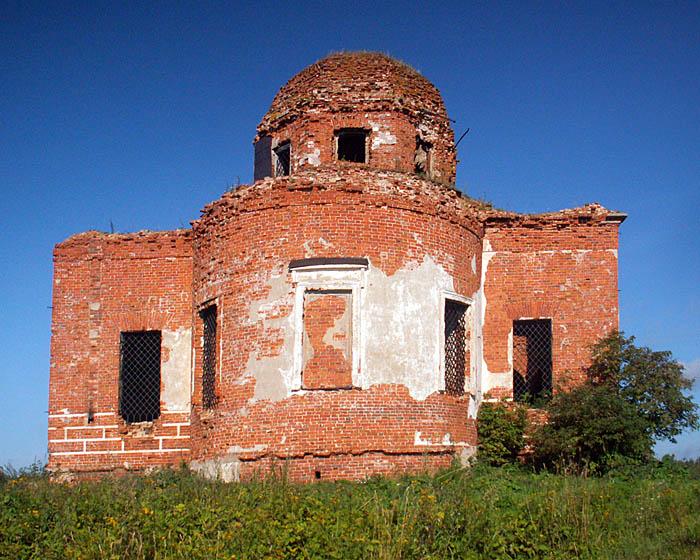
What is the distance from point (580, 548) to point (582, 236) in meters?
8.18

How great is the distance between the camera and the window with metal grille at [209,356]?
1706 centimetres

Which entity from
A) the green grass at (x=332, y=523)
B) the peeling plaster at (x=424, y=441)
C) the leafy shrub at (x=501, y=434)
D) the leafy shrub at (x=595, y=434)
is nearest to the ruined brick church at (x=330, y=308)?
the peeling plaster at (x=424, y=441)

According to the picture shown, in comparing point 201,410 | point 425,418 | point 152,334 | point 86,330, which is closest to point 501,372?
point 425,418

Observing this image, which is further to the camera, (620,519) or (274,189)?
(274,189)

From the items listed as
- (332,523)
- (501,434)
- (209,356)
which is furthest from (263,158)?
(332,523)

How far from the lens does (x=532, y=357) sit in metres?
18.9

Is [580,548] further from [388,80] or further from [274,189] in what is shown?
[388,80]

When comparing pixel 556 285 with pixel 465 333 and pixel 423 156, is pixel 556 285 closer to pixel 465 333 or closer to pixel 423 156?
pixel 465 333

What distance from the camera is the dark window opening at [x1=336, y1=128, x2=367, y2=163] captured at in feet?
61.5

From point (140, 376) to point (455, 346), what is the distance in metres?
6.33

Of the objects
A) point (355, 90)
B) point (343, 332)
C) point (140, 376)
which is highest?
point (355, 90)

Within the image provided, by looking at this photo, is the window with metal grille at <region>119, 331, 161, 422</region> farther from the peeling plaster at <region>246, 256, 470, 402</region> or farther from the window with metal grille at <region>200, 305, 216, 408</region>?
the peeling plaster at <region>246, 256, 470, 402</region>

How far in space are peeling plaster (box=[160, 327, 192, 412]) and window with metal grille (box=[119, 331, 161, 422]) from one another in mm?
321

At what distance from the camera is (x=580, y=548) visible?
38.3ft
